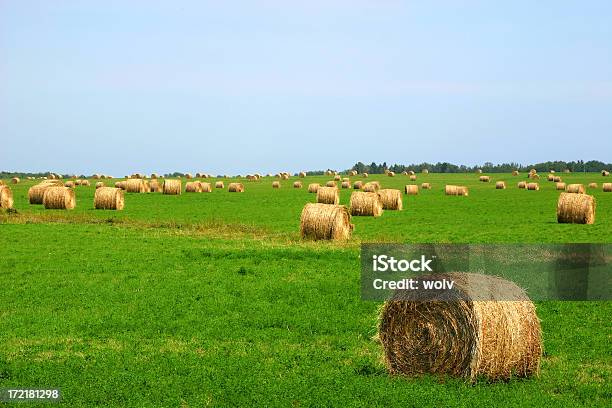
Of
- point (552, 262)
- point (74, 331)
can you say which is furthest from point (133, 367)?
point (552, 262)

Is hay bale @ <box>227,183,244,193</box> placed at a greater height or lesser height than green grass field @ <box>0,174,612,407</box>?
greater

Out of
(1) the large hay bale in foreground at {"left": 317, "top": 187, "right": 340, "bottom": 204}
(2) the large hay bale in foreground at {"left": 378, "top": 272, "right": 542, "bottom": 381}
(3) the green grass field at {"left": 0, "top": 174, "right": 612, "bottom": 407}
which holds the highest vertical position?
(1) the large hay bale in foreground at {"left": 317, "top": 187, "right": 340, "bottom": 204}

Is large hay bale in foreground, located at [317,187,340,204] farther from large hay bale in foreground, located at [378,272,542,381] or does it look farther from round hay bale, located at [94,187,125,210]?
large hay bale in foreground, located at [378,272,542,381]

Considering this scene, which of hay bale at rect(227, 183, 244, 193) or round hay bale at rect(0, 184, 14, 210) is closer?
round hay bale at rect(0, 184, 14, 210)

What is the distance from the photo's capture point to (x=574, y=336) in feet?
51.6

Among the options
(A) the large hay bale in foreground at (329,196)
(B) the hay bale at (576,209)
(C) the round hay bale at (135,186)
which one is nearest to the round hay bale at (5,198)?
(A) the large hay bale in foreground at (329,196)

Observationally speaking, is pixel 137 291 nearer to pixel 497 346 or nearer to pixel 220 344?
pixel 220 344

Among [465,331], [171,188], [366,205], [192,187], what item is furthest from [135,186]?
[465,331]

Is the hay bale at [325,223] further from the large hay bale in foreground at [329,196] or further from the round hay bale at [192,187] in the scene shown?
the round hay bale at [192,187]

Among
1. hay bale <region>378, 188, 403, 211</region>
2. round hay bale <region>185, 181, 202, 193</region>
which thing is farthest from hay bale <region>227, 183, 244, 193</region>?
hay bale <region>378, 188, 403, 211</region>

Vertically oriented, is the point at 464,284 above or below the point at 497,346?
above

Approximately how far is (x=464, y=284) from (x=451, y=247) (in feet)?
55.0

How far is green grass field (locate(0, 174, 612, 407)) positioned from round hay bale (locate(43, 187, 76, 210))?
15469 millimetres

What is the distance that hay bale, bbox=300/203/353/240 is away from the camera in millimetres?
31281
